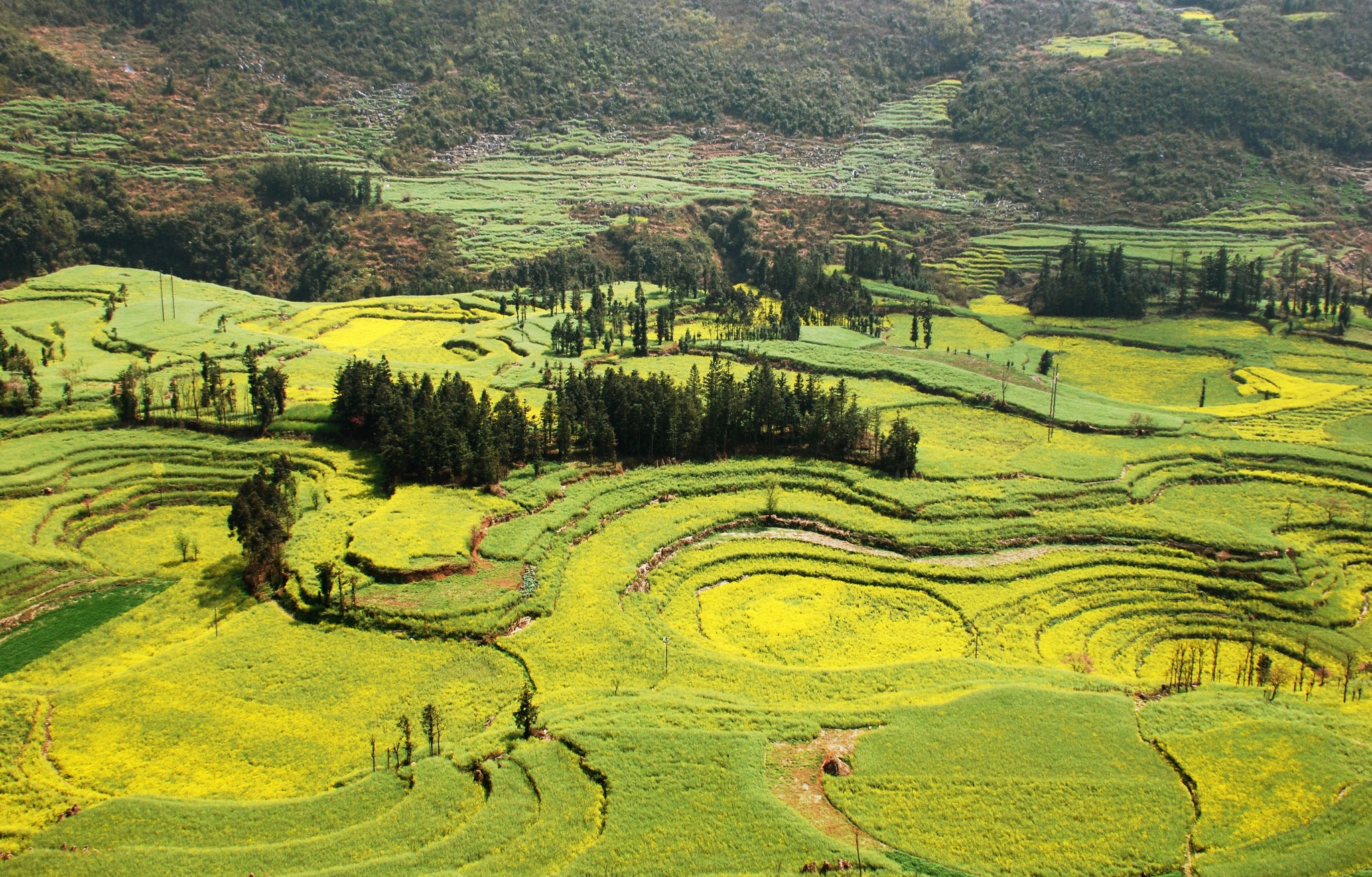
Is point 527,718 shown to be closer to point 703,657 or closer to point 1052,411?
point 703,657

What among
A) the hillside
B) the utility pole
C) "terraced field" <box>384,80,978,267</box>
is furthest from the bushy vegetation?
the utility pole

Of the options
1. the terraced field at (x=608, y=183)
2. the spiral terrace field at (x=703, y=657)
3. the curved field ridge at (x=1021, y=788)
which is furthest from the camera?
the terraced field at (x=608, y=183)

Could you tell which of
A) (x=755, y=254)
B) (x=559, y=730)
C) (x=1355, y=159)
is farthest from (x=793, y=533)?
(x=1355, y=159)

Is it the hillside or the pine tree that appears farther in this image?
the pine tree

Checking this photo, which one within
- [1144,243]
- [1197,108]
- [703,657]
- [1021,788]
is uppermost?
[1197,108]

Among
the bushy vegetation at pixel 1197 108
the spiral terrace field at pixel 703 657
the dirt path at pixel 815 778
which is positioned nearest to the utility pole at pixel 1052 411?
the spiral terrace field at pixel 703 657

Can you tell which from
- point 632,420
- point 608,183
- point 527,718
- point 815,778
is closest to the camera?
point 815,778

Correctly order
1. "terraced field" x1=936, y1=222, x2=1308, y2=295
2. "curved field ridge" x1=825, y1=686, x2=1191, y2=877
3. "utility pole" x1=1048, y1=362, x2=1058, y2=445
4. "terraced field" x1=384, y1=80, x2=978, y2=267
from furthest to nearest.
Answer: "terraced field" x1=384, y1=80, x2=978, y2=267 < "terraced field" x1=936, y1=222, x2=1308, y2=295 < "utility pole" x1=1048, y1=362, x2=1058, y2=445 < "curved field ridge" x1=825, y1=686, x2=1191, y2=877

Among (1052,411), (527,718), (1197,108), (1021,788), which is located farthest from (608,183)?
(1021,788)

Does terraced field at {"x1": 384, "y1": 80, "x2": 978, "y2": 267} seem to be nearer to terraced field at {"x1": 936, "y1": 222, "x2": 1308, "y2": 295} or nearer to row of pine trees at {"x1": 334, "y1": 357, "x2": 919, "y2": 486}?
terraced field at {"x1": 936, "y1": 222, "x2": 1308, "y2": 295}

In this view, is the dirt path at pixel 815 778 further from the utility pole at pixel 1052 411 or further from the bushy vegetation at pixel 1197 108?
the bushy vegetation at pixel 1197 108
